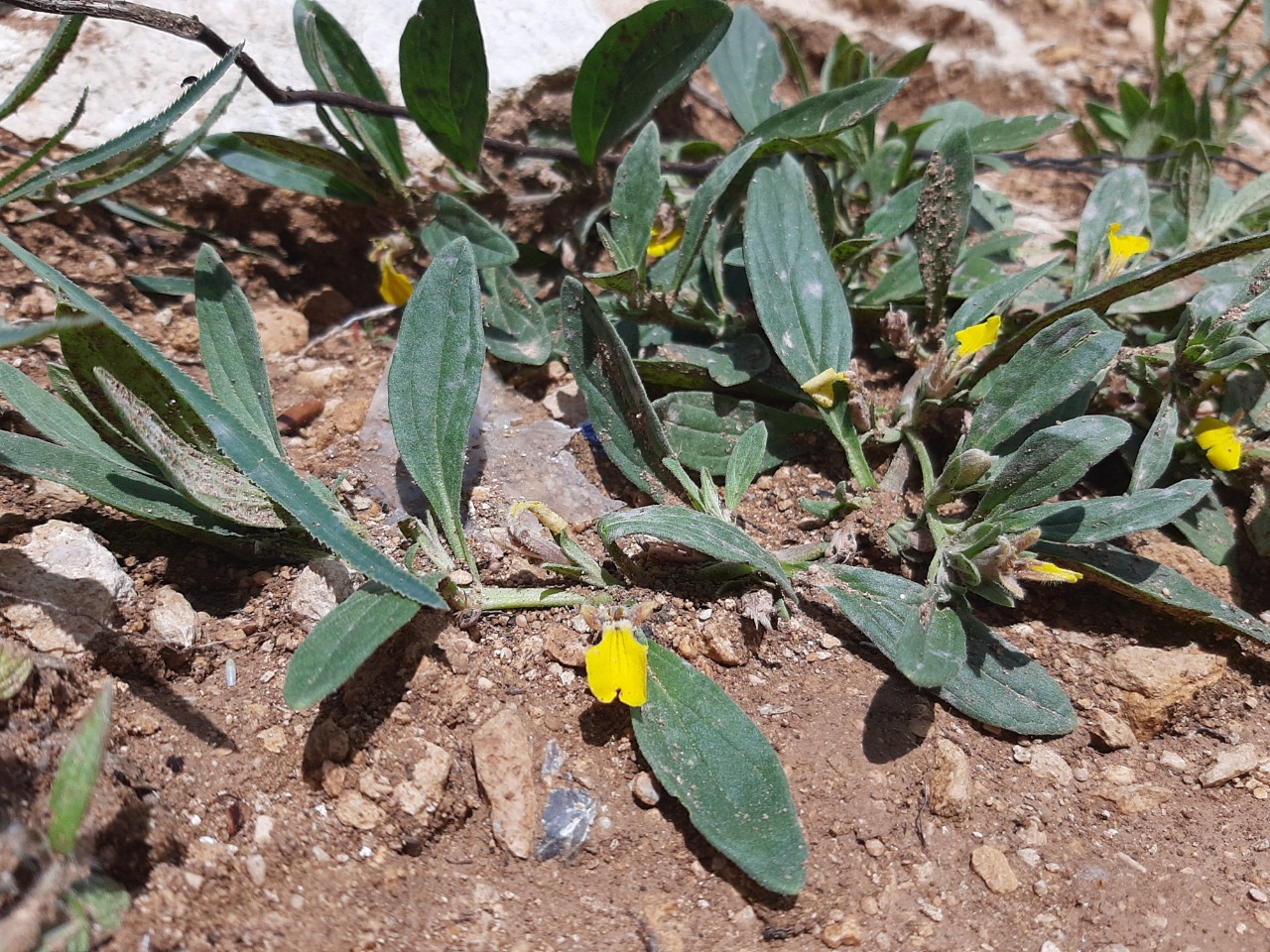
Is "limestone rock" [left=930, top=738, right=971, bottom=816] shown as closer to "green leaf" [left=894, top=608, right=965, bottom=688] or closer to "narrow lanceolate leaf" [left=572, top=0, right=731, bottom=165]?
"green leaf" [left=894, top=608, right=965, bottom=688]

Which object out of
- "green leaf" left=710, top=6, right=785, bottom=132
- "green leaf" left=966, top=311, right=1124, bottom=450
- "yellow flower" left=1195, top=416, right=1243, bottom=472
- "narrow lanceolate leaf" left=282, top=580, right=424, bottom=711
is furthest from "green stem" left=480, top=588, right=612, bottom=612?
"green leaf" left=710, top=6, right=785, bottom=132

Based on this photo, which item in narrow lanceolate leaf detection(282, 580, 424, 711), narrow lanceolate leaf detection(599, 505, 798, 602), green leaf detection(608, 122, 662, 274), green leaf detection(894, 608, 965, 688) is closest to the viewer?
narrow lanceolate leaf detection(282, 580, 424, 711)

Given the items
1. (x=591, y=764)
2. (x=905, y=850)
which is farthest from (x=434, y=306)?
(x=905, y=850)

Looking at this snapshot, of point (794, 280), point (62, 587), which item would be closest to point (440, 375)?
point (62, 587)

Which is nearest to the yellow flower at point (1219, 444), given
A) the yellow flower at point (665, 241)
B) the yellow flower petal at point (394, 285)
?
the yellow flower at point (665, 241)

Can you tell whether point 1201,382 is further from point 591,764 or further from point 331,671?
point 331,671

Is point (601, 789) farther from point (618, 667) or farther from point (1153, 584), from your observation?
Result: point (1153, 584)
